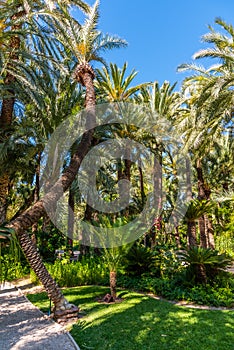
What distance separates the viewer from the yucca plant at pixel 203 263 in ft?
28.0

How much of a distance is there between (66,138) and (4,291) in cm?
710

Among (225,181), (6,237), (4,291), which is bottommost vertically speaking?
(4,291)

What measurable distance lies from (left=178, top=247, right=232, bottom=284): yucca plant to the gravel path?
14.2 ft

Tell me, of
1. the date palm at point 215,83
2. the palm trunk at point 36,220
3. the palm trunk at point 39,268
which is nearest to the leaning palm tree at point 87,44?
the palm trunk at point 36,220

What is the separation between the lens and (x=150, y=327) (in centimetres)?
555

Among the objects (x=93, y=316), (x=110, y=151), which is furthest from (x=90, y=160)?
(x=93, y=316)

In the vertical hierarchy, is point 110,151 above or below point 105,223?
above

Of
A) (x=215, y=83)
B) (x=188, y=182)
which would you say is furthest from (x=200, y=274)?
(x=188, y=182)

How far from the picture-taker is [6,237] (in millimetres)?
5203

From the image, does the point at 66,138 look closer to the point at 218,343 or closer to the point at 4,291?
the point at 4,291

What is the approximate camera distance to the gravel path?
5.13 metres

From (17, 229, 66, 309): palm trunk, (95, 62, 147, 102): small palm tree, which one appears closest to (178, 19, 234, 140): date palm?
(95, 62, 147, 102): small palm tree

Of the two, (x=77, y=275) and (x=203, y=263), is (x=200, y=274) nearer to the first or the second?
(x=203, y=263)

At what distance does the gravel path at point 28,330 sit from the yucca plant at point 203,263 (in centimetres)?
431
